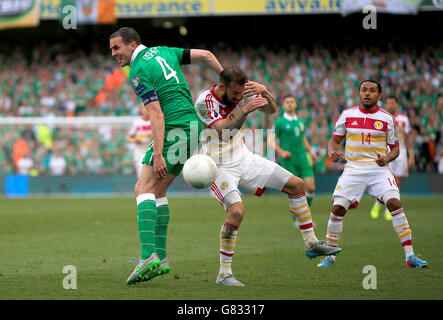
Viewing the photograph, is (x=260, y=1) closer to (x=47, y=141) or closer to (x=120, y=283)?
(x=47, y=141)

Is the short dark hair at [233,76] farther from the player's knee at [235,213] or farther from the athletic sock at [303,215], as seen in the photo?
the athletic sock at [303,215]

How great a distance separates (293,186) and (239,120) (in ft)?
2.98

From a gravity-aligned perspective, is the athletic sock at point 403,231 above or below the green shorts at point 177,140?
below

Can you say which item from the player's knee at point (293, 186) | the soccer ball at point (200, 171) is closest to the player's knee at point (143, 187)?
the soccer ball at point (200, 171)

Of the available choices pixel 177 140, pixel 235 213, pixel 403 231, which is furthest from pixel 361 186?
pixel 177 140

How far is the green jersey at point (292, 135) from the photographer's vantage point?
1357cm

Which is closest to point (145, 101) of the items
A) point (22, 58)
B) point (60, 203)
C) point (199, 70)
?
point (60, 203)

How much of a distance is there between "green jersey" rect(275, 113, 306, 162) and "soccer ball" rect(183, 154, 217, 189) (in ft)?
23.7

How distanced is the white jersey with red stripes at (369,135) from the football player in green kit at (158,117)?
2198 millimetres

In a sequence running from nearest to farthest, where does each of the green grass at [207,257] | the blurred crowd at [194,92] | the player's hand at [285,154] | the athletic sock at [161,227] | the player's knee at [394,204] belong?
the green grass at [207,257] → the athletic sock at [161,227] → the player's knee at [394,204] → the player's hand at [285,154] → the blurred crowd at [194,92]

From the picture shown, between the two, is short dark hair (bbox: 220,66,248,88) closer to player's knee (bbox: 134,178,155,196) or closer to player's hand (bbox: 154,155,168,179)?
player's hand (bbox: 154,155,168,179)

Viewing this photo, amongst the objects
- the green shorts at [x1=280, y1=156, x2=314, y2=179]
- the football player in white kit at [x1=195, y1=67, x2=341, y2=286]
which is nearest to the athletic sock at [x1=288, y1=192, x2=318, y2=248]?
the football player in white kit at [x1=195, y1=67, x2=341, y2=286]

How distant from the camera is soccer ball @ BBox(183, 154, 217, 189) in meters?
6.38
